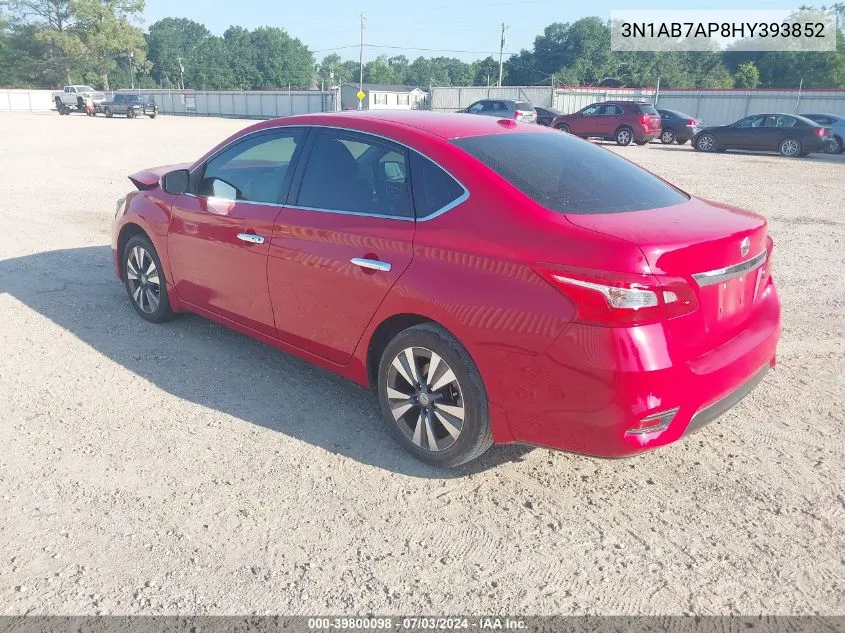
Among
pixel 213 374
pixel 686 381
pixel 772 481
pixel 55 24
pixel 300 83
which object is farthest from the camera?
pixel 300 83

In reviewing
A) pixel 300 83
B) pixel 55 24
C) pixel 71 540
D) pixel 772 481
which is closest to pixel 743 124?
pixel 772 481

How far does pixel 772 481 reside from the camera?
136 inches

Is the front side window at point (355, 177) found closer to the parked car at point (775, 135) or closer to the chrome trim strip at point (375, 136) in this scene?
the chrome trim strip at point (375, 136)

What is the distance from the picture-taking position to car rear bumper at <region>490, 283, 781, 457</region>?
283 cm

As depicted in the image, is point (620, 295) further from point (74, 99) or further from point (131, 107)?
point (74, 99)

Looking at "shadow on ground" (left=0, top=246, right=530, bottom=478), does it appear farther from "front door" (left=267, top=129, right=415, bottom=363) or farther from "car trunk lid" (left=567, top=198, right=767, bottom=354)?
"car trunk lid" (left=567, top=198, right=767, bottom=354)

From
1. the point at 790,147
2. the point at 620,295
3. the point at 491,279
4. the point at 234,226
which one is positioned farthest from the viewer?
the point at 790,147

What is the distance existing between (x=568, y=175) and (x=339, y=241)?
4.10 ft

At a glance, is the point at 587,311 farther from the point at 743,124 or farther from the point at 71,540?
the point at 743,124

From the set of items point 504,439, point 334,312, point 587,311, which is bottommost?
point 504,439

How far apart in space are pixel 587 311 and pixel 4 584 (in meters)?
2.53

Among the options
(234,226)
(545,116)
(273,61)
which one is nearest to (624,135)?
(545,116)

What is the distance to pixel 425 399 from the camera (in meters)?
3.51

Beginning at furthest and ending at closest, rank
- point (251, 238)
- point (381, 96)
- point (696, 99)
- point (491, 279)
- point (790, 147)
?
1. point (381, 96)
2. point (696, 99)
3. point (790, 147)
4. point (251, 238)
5. point (491, 279)
